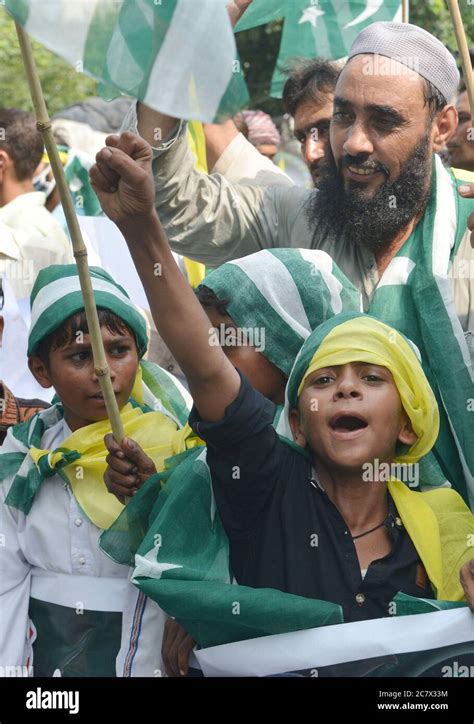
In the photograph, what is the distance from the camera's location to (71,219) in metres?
3.05

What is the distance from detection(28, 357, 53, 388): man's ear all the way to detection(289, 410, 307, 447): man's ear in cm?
87

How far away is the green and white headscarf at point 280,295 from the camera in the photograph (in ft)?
12.0

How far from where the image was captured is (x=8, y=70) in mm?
13227

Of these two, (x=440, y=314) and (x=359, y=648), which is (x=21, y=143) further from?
(x=359, y=648)

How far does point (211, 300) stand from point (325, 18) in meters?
2.37

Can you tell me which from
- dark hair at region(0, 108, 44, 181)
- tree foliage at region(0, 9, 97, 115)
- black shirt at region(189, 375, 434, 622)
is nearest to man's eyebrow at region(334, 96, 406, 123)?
black shirt at region(189, 375, 434, 622)

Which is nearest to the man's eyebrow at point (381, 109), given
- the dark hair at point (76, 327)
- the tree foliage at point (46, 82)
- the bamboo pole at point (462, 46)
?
the bamboo pole at point (462, 46)

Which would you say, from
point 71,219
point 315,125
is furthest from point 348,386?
point 315,125

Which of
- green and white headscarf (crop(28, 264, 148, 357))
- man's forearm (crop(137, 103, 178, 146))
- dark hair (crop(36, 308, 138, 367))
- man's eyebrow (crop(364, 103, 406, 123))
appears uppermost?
man's forearm (crop(137, 103, 178, 146))

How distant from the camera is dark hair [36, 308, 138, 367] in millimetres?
3840

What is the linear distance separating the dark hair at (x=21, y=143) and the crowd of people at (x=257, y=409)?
6.37 feet

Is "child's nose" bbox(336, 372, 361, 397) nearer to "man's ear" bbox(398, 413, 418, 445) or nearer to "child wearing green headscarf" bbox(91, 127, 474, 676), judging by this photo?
"child wearing green headscarf" bbox(91, 127, 474, 676)
